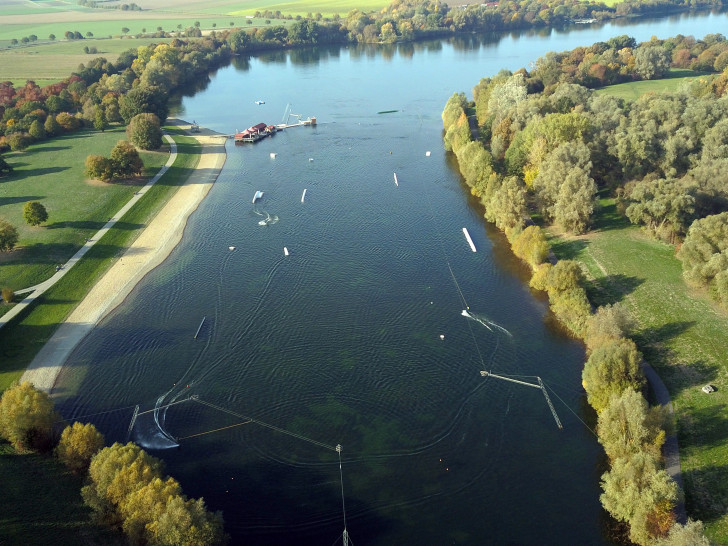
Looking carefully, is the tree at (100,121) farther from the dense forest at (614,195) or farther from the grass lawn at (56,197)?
the dense forest at (614,195)

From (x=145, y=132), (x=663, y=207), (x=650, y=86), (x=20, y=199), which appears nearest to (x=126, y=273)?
(x=20, y=199)

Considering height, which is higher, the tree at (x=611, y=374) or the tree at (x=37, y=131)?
the tree at (x=37, y=131)

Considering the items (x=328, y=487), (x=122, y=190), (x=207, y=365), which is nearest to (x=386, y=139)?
(x=122, y=190)

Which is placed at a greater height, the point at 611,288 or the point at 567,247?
the point at 567,247

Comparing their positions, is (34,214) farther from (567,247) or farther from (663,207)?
(663,207)

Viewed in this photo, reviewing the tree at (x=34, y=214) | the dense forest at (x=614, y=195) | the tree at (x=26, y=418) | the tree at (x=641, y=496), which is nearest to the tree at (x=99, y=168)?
the tree at (x=34, y=214)

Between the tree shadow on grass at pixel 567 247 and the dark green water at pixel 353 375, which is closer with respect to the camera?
the dark green water at pixel 353 375

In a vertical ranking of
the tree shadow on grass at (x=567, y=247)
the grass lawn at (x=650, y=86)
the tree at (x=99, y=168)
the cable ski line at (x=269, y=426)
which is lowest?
the cable ski line at (x=269, y=426)

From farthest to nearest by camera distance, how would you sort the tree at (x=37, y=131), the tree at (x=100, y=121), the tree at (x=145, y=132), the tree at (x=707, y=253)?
1. the tree at (x=100, y=121)
2. the tree at (x=37, y=131)
3. the tree at (x=145, y=132)
4. the tree at (x=707, y=253)
